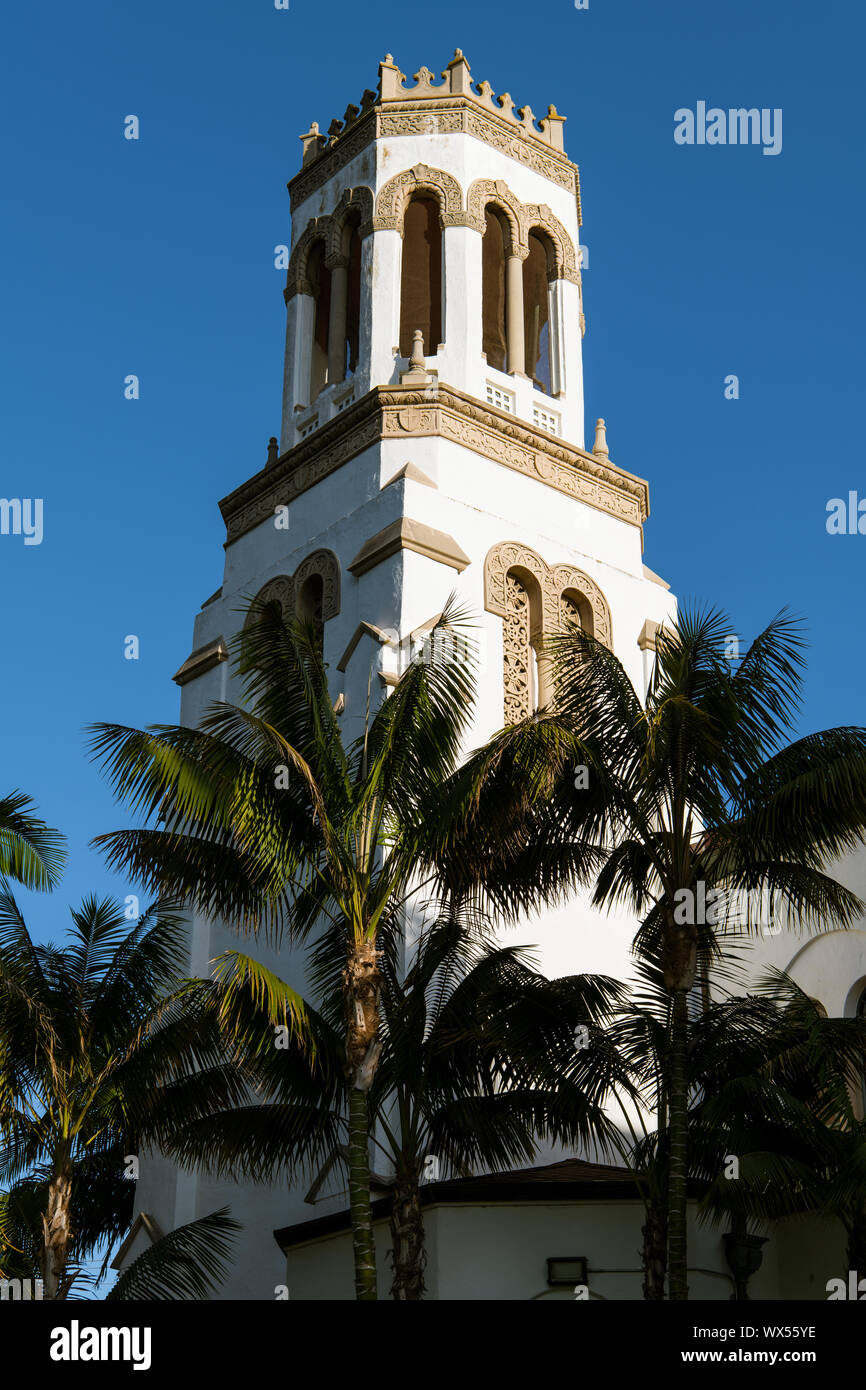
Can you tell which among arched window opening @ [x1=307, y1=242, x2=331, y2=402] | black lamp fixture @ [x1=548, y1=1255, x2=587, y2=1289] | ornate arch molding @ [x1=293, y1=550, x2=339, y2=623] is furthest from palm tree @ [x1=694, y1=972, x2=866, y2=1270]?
arched window opening @ [x1=307, y1=242, x2=331, y2=402]

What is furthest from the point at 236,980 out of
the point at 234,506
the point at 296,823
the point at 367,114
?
the point at 367,114

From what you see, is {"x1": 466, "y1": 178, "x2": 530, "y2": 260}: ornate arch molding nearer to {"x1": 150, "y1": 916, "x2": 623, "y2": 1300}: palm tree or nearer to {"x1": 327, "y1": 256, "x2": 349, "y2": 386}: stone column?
{"x1": 327, "y1": 256, "x2": 349, "y2": 386}: stone column

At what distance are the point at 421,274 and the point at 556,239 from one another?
2.45 metres

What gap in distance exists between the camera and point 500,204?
27.7 m

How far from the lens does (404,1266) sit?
1483 centimetres

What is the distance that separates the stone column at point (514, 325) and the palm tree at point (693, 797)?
511 inches

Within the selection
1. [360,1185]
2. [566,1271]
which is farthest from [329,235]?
[360,1185]

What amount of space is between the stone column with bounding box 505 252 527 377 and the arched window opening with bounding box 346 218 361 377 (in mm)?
2462

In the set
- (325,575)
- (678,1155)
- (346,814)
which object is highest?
(325,575)

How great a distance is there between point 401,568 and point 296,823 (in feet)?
27.8

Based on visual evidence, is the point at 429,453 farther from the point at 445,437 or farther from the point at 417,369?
the point at 417,369

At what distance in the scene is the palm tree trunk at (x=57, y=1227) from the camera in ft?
50.9

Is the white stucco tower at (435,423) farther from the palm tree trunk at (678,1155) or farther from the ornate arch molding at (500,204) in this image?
the palm tree trunk at (678,1155)

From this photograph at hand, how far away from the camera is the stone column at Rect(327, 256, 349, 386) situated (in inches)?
1081
